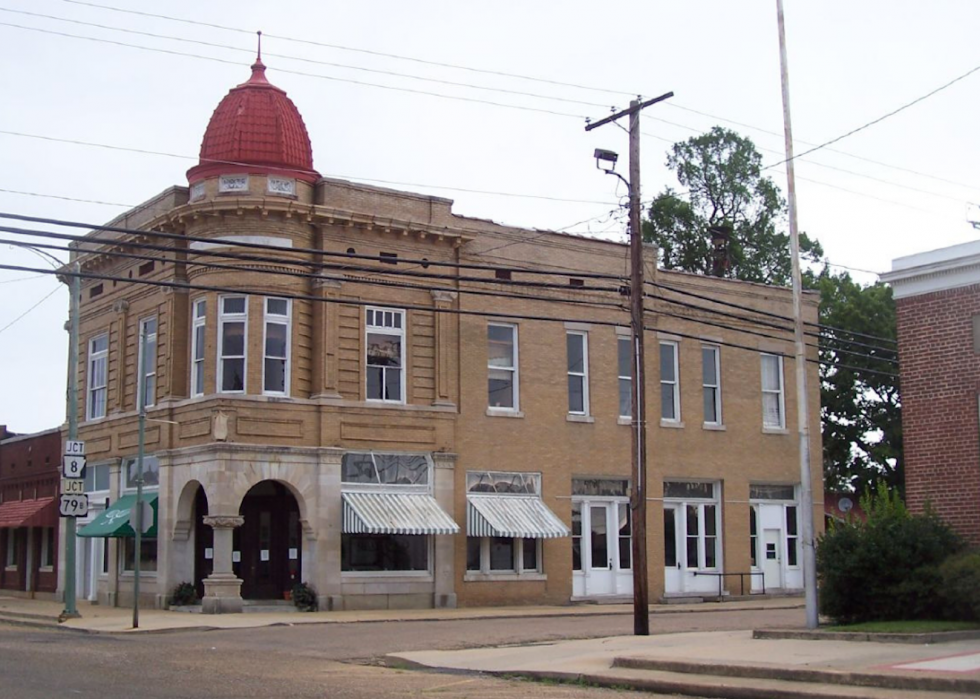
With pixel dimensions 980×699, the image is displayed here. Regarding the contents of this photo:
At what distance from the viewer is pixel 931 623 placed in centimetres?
2014

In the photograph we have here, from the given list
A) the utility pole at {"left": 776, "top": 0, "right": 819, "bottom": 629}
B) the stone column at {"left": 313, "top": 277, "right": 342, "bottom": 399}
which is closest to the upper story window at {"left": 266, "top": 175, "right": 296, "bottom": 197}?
the stone column at {"left": 313, "top": 277, "right": 342, "bottom": 399}

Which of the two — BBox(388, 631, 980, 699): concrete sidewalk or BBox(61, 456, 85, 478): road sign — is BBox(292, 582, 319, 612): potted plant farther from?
BBox(388, 631, 980, 699): concrete sidewalk

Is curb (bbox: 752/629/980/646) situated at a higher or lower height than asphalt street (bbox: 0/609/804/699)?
higher

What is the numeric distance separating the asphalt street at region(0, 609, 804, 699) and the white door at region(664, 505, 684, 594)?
7490 millimetres

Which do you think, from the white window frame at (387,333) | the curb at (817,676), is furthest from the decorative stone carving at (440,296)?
the curb at (817,676)

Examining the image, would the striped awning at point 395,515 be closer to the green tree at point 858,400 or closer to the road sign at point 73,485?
the road sign at point 73,485

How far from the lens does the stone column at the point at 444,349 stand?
3462 centimetres

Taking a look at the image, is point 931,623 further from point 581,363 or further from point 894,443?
point 894,443

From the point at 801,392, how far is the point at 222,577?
51.5 feet

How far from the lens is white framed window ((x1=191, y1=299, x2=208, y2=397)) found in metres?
32.9

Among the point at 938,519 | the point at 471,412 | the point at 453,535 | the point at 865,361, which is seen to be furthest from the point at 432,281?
the point at 865,361

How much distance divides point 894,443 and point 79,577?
118 ft

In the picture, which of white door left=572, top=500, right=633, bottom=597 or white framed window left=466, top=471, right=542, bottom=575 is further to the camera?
white door left=572, top=500, right=633, bottom=597

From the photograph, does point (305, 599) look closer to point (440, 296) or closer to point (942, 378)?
point (440, 296)
